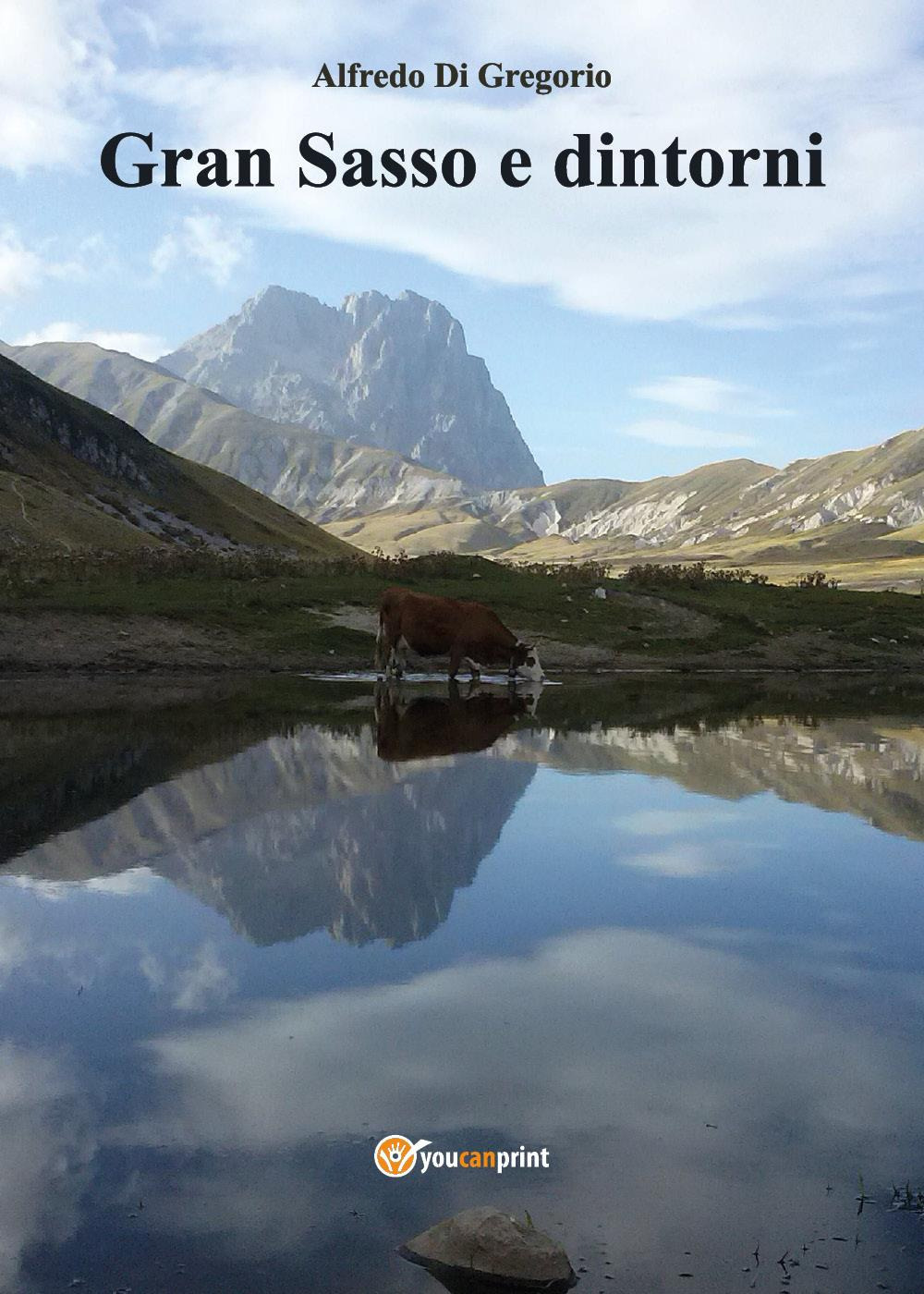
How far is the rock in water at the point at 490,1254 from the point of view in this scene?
16.4 ft

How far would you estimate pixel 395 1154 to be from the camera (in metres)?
6.09

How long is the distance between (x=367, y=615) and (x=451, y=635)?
886 cm

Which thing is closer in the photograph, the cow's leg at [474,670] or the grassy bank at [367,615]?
the cow's leg at [474,670]

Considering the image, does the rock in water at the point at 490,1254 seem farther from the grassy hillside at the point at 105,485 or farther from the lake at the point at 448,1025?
the grassy hillside at the point at 105,485

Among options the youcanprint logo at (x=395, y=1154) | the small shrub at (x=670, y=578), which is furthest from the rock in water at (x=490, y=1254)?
the small shrub at (x=670, y=578)

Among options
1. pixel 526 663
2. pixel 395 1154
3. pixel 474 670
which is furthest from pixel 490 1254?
pixel 474 670

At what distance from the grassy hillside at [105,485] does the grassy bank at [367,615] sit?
35715mm

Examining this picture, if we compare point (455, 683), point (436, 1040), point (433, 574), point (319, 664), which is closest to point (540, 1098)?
point (436, 1040)

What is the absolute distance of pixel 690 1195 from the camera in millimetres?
5719

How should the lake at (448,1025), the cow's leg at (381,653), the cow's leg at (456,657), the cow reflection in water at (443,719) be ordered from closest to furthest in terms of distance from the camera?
the lake at (448,1025) → the cow reflection in water at (443,719) → the cow's leg at (456,657) → the cow's leg at (381,653)

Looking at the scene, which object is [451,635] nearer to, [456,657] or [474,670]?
[456,657]

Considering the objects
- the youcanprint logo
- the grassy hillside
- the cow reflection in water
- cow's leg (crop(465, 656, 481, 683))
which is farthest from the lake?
the grassy hillside

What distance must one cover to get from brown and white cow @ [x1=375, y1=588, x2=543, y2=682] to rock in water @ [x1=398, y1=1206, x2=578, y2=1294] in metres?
30.7

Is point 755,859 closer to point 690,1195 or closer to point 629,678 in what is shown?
point 690,1195
